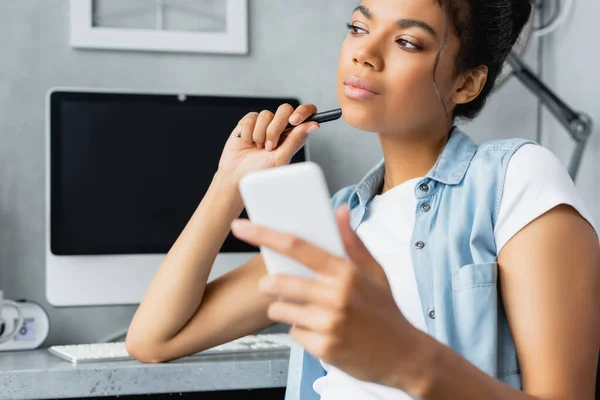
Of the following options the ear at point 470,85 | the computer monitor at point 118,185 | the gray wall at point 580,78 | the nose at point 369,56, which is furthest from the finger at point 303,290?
the gray wall at point 580,78

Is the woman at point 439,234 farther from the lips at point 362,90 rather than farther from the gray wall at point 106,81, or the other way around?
the gray wall at point 106,81

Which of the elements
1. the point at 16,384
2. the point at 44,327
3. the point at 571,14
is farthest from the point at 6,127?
the point at 571,14

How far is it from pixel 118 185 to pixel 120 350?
1.28 ft

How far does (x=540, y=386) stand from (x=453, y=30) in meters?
0.50

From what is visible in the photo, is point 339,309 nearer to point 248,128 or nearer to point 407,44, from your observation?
point 407,44

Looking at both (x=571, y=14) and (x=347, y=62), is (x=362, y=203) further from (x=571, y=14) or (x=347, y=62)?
(x=571, y=14)

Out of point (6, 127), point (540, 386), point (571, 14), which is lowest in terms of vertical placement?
point (540, 386)

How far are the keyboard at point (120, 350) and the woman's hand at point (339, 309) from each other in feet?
2.70

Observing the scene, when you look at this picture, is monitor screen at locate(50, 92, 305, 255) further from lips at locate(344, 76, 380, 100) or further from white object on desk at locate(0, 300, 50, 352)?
lips at locate(344, 76, 380, 100)

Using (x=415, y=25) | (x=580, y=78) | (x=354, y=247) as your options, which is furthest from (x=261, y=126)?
(x=580, y=78)

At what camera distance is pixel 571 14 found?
2025 mm

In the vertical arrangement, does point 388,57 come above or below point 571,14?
below

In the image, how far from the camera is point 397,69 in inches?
42.2

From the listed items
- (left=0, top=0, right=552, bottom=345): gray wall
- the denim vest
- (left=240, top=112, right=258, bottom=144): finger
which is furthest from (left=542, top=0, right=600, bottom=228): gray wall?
(left=240, top=112, right=258, bottom=144): finger
